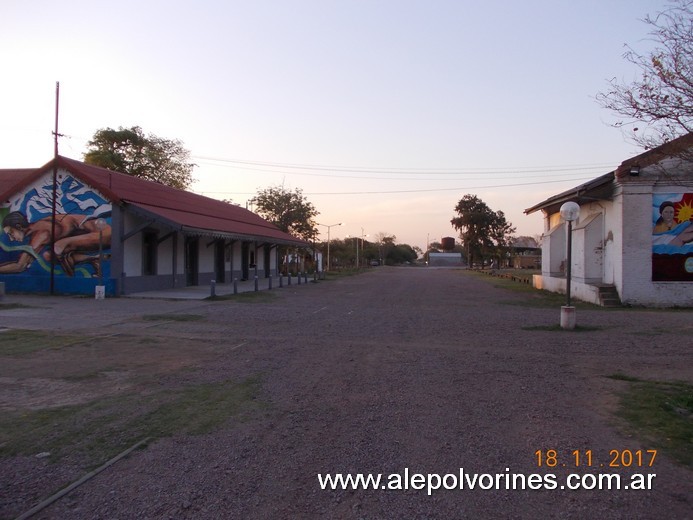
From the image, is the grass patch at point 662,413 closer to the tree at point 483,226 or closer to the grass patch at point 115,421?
the grass patch at point 115,421

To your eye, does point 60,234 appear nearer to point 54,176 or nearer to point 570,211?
point 54,176

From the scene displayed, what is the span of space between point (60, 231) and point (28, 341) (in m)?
13.6

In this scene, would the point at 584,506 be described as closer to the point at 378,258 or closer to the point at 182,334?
the point at 182,334

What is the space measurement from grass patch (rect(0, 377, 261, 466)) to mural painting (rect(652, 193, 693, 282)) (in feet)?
59.0

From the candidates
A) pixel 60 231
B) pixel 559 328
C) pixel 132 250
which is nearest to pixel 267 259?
pixel 132 250

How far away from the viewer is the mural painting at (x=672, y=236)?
20.3 meters

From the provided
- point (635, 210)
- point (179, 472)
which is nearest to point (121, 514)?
point (179, 472)

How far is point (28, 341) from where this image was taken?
11734 mm

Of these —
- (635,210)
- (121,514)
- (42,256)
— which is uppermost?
(635,210)

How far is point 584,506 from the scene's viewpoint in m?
4.12

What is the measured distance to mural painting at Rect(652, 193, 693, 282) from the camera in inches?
801

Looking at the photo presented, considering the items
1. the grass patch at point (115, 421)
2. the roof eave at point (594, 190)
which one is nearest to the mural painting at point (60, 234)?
the grass patch at point (115, 421)

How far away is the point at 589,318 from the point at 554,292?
11.9 m

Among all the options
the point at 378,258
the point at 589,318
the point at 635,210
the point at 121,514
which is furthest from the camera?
the point at 378,258
